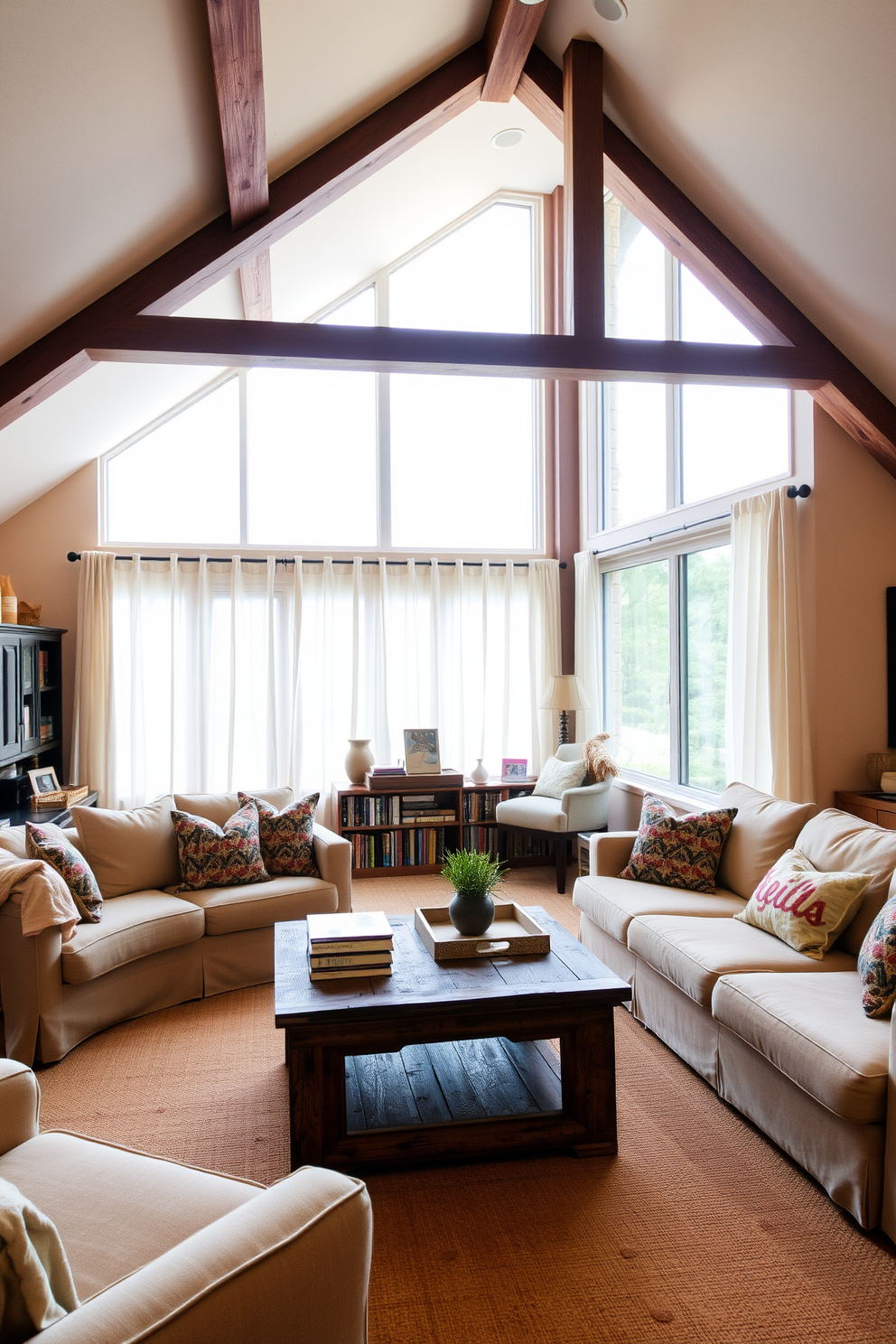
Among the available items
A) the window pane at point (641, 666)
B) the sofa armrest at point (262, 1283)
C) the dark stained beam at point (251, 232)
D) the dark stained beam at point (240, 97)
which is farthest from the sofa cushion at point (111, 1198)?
the window pane at point (641, 666)

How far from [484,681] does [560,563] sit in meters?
1.07

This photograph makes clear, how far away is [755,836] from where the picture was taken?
362 centimetres

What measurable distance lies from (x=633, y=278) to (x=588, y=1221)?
5.53 m

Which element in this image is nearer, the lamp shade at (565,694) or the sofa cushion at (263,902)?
the sofa cushion at (263,902)

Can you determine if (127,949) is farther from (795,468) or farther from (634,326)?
(634,326)

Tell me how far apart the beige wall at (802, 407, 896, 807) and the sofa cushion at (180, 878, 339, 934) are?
94.4 inches

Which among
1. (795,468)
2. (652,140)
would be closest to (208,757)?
(795,468)

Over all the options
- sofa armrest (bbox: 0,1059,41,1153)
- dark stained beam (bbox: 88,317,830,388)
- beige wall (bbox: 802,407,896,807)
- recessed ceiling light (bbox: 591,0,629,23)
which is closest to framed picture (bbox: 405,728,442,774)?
beige wall (bbox: 802,407,896,807)

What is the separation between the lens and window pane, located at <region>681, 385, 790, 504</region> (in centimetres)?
442

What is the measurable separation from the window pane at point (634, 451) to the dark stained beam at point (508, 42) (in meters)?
1.85

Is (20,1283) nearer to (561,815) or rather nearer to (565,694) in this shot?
(561,815)

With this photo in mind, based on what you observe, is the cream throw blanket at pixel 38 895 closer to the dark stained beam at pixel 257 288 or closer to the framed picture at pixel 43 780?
the framed picture at pixel 43 780

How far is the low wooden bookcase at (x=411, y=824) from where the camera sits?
19.3 feet

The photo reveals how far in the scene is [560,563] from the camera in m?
6.63
